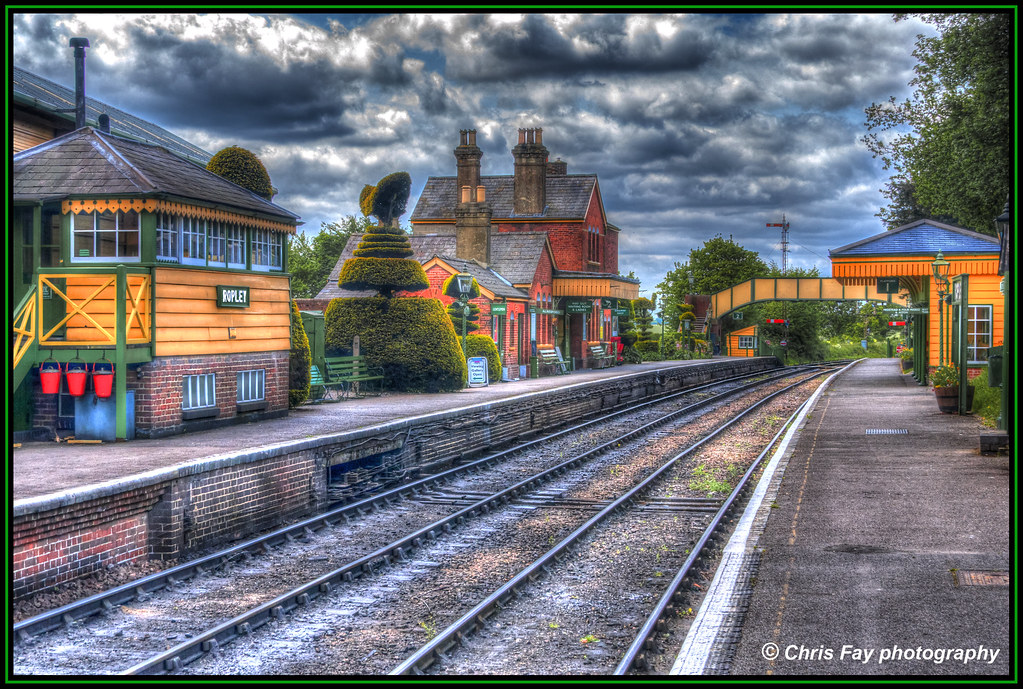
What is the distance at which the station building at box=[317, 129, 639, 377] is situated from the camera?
34438 mm

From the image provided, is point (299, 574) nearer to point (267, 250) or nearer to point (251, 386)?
point (251, 386)

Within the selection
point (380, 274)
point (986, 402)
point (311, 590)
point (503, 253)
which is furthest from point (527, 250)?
point (311, 590)

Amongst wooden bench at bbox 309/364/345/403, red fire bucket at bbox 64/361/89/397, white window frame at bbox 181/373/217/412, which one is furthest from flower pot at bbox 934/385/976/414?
red fire bucket at bbox 64/361/89/397

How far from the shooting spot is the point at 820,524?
1045 cm

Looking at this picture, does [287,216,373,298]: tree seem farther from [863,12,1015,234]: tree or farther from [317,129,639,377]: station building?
[863,12,1015,234]: tree

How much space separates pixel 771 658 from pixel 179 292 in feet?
36.8

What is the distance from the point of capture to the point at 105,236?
1452 centimetres

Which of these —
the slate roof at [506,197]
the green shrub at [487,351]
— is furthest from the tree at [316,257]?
the green shrub at [487,351]

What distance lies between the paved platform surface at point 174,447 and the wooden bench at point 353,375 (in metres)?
1.94

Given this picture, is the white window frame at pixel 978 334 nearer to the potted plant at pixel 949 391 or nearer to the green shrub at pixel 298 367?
the potted plant at pixel 949 391

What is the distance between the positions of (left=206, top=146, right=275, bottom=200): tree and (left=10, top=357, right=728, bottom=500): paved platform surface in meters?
4.56
